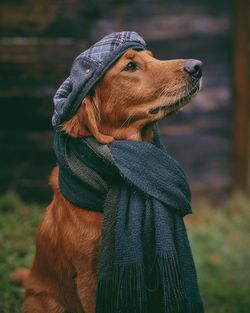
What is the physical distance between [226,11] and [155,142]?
10.5 feet

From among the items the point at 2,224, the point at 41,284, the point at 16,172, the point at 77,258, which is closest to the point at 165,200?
the point at 77,258

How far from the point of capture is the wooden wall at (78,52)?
5.89 metres

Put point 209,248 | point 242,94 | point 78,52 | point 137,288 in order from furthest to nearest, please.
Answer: point 242,94, point 78,52, point 209,248, point 137,288

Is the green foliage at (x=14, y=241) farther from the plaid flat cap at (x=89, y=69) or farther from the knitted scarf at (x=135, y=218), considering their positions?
the plaid flat cap at (x=89, y=69)

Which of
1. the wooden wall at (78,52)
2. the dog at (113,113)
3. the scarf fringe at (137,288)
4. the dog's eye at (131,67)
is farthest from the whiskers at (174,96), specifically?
the wooden wall at (78,52)

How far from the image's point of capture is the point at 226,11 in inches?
247

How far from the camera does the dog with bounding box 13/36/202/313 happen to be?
10.9 feet

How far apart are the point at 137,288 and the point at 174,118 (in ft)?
11.3

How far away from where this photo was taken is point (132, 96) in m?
3.36

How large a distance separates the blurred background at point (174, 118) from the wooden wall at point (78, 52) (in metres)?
0.01

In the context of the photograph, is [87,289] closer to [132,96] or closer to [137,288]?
[137,288]

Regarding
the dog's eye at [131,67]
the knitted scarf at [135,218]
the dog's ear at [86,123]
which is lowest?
the knitted scarf at [135,218]

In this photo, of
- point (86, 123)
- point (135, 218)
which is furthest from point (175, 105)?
point (135, 218)

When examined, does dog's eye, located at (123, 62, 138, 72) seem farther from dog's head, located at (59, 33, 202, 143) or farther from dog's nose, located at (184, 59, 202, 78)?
dog's nose, located at (184, 59, 202, 78)
